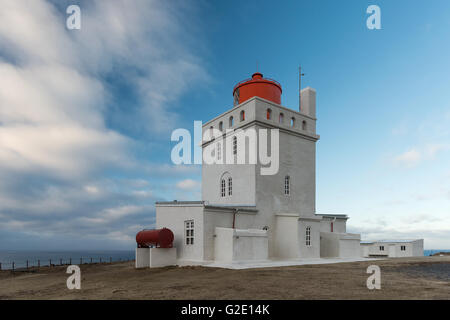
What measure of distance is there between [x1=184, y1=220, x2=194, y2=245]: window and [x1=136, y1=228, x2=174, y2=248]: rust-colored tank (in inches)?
48.7

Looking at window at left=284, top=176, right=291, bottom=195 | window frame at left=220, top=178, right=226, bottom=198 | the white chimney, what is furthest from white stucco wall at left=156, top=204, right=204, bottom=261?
the white chimney

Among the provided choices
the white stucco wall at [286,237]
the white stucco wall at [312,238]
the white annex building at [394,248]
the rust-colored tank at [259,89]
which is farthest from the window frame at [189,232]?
the white annex building at [394,248]

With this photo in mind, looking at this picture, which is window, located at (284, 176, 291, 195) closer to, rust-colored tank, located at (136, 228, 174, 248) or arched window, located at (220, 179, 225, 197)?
arched window, located at (220, 179, 225, 197)

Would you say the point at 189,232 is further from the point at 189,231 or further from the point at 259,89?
the point at 259,89

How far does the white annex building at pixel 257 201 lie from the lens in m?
21.4

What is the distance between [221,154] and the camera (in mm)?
27641

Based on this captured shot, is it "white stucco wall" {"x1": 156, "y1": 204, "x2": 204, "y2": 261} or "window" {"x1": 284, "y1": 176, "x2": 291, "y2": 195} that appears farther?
"window" {"x1": 284, "y1": 176, "x2": 291, "y2": 195}

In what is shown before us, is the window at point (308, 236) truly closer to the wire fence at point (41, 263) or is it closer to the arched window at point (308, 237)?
the arched window at point (308, 237)

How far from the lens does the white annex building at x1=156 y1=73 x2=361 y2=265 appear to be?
21.4m

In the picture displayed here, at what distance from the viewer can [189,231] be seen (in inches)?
862

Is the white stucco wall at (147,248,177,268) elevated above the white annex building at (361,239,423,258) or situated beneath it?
elevated above

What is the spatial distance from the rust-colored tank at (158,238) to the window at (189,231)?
124 cm
